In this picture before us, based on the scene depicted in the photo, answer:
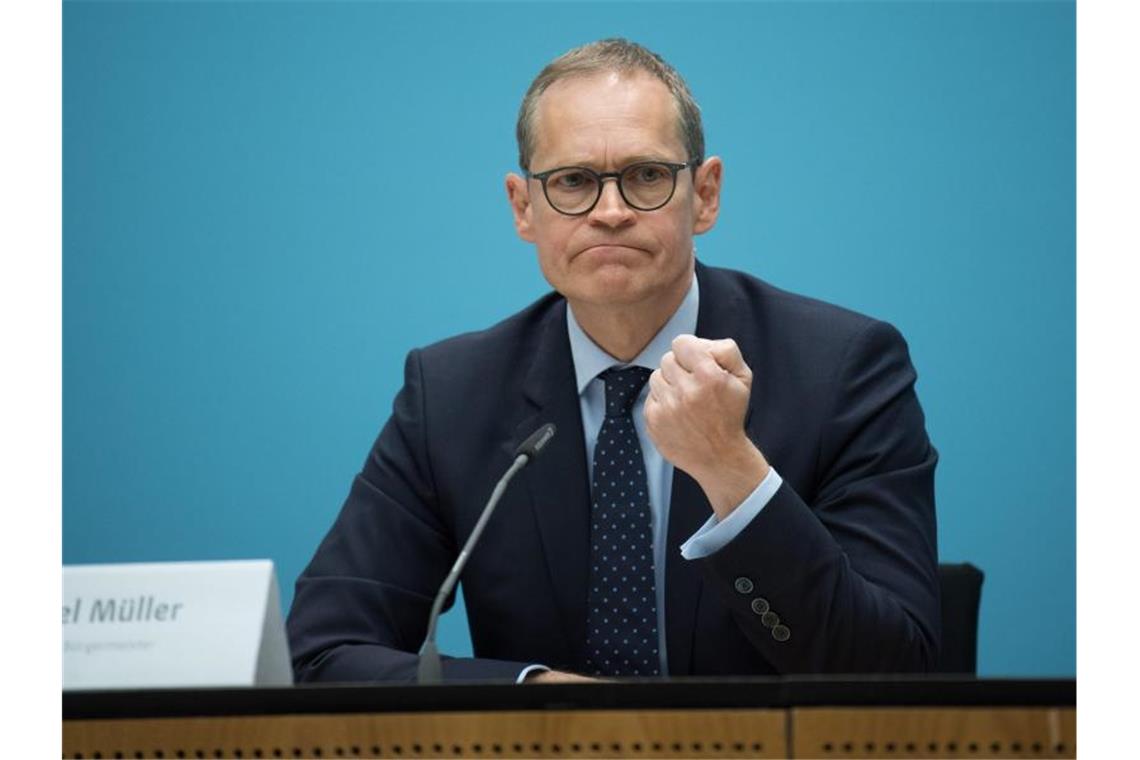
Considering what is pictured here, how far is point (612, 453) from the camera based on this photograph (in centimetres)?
238

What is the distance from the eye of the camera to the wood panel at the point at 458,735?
1418 millimetres

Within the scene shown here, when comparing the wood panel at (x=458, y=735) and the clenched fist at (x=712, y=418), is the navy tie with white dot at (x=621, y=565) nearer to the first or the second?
the clenched fist at (x=712, y=418)

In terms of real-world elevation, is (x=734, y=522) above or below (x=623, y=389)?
below

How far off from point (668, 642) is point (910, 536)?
410mm

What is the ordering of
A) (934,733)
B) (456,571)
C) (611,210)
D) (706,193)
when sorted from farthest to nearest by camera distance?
(706,193) < (611,210) < (456,571) < (934,733)

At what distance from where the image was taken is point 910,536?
2.25m

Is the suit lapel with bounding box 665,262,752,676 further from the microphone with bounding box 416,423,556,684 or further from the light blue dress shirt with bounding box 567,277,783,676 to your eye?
the microphone with bounding box 416,423,556,684

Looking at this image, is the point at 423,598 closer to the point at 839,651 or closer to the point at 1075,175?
the point at 839,651

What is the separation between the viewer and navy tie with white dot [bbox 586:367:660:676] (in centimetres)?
232

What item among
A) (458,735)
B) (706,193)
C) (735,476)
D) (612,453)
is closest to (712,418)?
(735,476)

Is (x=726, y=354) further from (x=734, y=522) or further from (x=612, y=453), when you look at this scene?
(x=612, y=453)

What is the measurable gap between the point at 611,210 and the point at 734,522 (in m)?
0.57

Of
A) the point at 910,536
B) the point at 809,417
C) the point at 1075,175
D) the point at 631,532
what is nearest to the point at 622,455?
the point at 631,532
